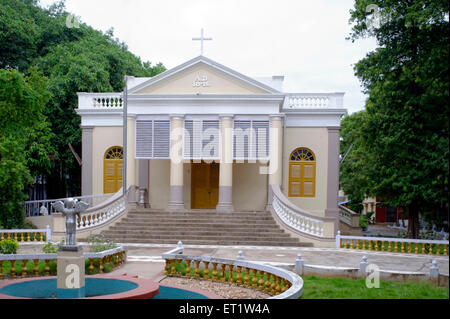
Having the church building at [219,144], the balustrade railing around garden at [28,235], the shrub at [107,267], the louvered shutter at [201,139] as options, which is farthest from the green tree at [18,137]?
the louvered shutter at [201,139]

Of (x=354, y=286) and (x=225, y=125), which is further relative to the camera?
(x=225, y=125)

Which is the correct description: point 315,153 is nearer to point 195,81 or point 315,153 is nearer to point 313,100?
point 313,100

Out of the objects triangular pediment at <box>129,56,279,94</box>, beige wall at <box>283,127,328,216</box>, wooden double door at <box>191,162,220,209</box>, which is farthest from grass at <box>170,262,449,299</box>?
wooden double door at <box>191,162,220,209</box>

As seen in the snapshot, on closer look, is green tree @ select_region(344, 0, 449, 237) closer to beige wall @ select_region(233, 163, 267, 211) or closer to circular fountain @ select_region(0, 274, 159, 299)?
beige wall @ select_region(233, 163, 267, 211)

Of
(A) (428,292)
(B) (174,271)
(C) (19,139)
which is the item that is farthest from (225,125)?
(A) (428,292)

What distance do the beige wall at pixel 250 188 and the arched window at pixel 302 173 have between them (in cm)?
137

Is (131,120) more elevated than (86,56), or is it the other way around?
(86,56)

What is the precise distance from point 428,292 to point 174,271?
17.9 ft

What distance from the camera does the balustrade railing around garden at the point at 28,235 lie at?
16531mm

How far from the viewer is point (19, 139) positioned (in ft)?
61.4

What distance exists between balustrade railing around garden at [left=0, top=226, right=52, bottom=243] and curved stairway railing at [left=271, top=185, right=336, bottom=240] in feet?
28.6

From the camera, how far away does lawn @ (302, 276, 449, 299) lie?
780cm

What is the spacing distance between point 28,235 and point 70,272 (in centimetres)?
1115
